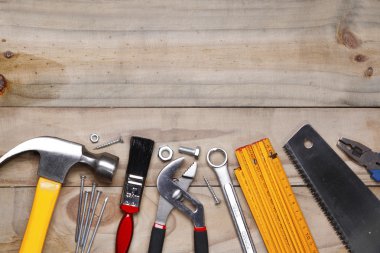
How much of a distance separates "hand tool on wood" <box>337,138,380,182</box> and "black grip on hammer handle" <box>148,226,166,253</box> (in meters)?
0.59

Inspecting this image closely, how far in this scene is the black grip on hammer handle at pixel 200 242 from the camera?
1.51m

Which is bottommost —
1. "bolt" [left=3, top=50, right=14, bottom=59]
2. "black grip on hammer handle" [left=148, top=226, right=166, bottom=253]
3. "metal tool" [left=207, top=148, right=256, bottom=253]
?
"black grip on hammer handle" [left=148, top=226, right=166, bottom=253]

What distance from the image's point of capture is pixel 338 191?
1.60 meters

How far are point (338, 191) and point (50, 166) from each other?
82cm

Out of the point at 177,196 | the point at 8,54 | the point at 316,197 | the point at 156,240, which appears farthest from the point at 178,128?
the point at 8,54

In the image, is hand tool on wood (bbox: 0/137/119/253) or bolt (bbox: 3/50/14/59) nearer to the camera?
hand tool on wood (bbox: 0/137/119/253)

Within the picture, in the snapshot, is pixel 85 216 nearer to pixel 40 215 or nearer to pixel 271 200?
pixel 40 215

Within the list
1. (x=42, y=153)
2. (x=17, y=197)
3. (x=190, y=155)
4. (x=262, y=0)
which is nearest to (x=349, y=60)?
(x=262, y=0)

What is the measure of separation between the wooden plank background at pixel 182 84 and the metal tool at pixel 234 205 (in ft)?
0.09

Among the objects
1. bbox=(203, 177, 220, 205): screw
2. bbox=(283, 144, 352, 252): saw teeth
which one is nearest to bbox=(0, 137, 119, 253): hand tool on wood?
bbox=(203, 177, 220, 205): screw

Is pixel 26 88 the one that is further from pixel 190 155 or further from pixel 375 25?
pixel 375 25

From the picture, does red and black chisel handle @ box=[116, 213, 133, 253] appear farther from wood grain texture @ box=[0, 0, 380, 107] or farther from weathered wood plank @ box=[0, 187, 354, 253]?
wood grain texture @ box=[0, 0, 380, 107]

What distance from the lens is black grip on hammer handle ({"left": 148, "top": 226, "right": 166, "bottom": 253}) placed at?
1.50 metres

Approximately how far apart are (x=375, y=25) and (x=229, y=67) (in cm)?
48
